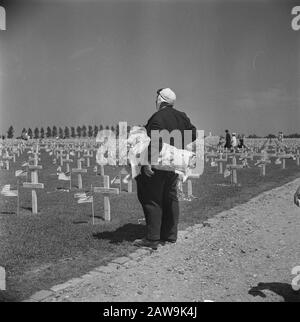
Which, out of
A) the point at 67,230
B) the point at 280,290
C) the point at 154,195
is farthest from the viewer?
the point at 67,230

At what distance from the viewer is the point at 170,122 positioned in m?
6.04

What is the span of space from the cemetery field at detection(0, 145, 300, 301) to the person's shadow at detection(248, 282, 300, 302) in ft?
6.50

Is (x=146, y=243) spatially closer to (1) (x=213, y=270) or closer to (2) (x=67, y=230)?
(1) (x=213, y=270)

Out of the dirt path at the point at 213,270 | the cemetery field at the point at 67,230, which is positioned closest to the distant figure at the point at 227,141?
the cemetery field at the point at 67,230

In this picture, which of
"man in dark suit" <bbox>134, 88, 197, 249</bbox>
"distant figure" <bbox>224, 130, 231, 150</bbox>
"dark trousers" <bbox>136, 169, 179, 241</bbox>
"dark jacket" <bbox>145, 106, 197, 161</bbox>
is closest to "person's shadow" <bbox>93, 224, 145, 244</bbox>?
"man in dark suit" <bbox>134, 88, 197, 249</bbox>

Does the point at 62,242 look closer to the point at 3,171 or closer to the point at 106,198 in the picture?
the point at 106,198

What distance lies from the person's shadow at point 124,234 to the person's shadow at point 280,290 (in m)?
2.50

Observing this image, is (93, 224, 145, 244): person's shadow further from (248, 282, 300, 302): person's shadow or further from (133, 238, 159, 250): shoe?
(248, 282, 300, 302): person's shadow

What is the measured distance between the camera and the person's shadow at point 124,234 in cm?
684

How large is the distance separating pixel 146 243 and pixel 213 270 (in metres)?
1.30

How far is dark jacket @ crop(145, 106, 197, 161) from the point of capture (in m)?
5.93

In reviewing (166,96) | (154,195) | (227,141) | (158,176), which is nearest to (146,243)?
(154,195)

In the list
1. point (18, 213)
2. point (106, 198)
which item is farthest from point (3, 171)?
point (106, 198)
